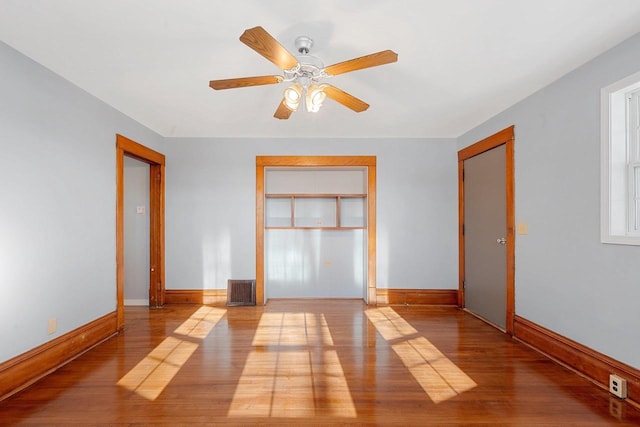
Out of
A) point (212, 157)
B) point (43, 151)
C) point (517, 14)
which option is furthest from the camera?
point (212, 157)

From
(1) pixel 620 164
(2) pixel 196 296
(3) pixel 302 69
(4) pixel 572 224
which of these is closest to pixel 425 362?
(4) pixel 572 224

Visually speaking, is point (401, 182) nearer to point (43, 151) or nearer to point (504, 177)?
point (504, 177)

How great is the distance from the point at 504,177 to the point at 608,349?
1.81 metres

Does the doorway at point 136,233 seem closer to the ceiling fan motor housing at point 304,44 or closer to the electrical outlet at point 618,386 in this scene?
the ceiling fan motor housing at point 304,44

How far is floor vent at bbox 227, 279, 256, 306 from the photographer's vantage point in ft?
14.6

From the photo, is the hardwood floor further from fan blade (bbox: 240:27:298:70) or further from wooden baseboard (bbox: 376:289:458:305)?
fan blade (bbox: 240:27:298:70)

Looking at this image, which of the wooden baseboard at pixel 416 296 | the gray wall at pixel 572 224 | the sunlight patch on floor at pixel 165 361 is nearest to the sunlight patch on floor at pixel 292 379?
the sunlight patch on floor at pixel 165 361

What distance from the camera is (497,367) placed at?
259 centimetres

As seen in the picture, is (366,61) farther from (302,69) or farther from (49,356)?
(49,356)

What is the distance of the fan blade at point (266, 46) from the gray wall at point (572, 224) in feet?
7.45

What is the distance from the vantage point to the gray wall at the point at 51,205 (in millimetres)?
2209

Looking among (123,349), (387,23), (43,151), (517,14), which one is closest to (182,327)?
(123,349)

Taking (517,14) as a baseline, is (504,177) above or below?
below

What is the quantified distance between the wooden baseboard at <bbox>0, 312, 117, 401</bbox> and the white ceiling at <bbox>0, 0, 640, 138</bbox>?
2.20 metres
